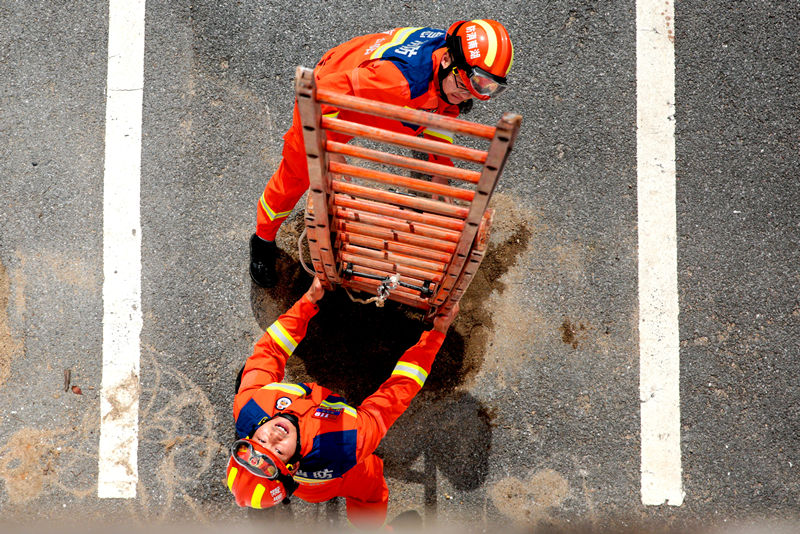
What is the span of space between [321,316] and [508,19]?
2.75m

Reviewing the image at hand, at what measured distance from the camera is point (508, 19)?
4.35 m

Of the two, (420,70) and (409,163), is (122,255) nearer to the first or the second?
(420,70)

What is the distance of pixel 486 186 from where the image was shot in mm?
2391

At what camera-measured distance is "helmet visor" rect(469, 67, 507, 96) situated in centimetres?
309

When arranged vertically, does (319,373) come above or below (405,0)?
below

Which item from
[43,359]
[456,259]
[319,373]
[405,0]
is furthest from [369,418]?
[405,0]

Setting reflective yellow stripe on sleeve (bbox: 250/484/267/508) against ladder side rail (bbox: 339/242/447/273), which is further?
ladder side rail (bbox: 339/242/447/273)

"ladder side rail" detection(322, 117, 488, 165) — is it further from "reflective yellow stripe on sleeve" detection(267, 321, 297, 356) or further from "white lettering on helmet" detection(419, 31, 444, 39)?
"reflective yellow stripe on sleeve" detection(267, 321, 297, 356)

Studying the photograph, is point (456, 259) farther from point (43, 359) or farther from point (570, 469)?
point (43, 359)

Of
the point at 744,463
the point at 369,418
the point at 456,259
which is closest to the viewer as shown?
the point at 456,259

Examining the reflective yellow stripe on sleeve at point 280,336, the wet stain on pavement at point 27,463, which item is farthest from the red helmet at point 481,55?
the wet stain on pavement at point 27,463

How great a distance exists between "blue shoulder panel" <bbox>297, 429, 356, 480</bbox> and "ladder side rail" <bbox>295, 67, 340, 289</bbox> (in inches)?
40.0

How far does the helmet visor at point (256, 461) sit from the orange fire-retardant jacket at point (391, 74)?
5.94 feet

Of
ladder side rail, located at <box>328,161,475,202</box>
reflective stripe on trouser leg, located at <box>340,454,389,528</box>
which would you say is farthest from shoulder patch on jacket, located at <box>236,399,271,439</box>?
ladder side rail, located at <box>328,161,475,202</box>
